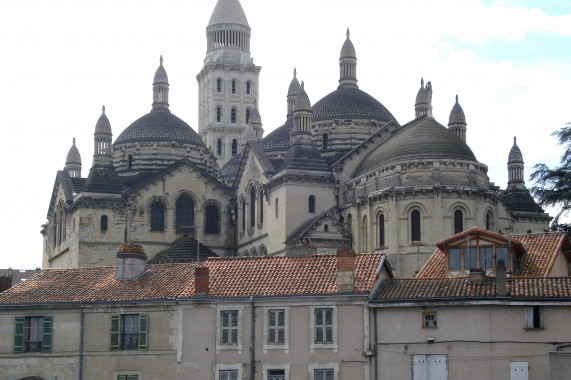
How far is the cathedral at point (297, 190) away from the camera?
216 ft

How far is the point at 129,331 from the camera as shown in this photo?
137ft

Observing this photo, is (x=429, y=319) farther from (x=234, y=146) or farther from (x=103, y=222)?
(x=234, y=146)

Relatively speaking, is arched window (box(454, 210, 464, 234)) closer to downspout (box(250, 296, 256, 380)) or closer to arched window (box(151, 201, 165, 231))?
arched window (box(151, 201, 165, 231))

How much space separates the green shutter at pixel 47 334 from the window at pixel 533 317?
17.5 meters

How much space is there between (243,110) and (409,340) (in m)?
83.3

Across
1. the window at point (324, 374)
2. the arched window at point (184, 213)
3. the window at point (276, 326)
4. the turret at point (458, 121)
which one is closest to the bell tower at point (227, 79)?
the arched window at point (184, 213)

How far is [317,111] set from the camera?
85438mm

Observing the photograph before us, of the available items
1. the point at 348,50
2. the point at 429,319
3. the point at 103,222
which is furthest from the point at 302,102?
the point at 429,319

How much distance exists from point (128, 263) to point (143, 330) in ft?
12.4

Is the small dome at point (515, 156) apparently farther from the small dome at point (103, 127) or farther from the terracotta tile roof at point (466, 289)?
the terracotta tile roof at point (466, 289)

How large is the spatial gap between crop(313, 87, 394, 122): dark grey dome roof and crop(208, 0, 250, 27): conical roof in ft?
112

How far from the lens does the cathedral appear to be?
65688 mm

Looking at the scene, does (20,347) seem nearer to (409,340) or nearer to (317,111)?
(409,340)

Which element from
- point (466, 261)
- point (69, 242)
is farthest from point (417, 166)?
point (69, 242)
